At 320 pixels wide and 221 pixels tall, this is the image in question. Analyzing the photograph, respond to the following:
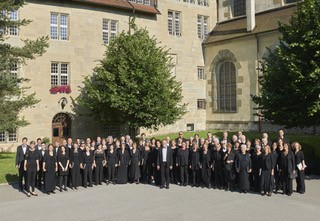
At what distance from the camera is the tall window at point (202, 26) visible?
33.1 m

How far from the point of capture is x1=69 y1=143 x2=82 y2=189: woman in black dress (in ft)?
46.8

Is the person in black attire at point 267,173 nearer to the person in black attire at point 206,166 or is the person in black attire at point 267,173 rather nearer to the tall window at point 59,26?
the person in black attire at point 206,166

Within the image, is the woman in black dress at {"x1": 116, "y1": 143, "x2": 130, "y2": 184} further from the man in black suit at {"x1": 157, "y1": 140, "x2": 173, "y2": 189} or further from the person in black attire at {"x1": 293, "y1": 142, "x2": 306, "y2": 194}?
the person in black attire at {"x1": 293, "y1": 142, "x2": 306, "y2": 194}

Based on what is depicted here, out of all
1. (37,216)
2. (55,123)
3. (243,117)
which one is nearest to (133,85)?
(55,123)

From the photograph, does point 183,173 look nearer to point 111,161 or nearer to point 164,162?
point 164,162

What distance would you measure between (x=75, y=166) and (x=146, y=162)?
109 inches

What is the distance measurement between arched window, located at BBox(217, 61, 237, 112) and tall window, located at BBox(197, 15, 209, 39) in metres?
3.32

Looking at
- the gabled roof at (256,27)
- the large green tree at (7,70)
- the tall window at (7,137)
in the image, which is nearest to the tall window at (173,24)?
the gabled roof at (256,27)

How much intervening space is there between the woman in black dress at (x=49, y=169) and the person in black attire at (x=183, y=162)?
4534mm

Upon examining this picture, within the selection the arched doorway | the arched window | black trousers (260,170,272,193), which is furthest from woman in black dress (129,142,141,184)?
the arched window

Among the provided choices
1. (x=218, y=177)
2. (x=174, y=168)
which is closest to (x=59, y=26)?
(x=174, y=168)

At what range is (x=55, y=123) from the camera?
25.7 metres

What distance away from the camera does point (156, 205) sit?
11.2 m

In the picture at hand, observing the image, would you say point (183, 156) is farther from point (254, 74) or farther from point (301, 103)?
point (254, 74)
